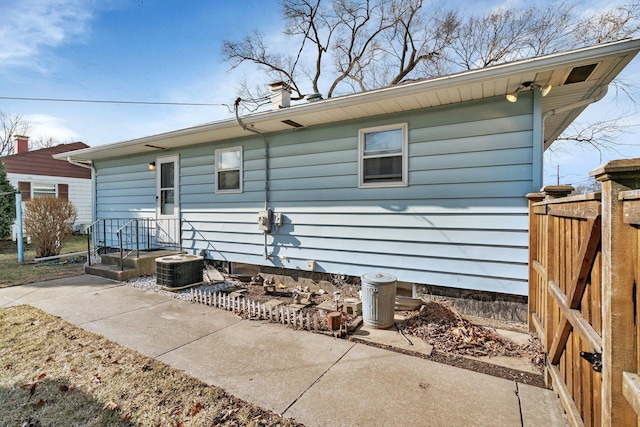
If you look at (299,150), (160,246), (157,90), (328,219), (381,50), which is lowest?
(160,246)

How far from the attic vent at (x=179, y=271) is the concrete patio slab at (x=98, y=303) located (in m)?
0.33

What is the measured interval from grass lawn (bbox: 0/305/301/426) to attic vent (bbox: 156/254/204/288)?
2064mm

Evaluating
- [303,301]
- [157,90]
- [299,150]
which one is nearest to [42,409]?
[303,301]

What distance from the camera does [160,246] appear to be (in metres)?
7.68

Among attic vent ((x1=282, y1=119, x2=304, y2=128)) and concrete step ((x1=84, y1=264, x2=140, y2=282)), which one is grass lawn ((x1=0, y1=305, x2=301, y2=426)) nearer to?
concrete step ((x1=84, y1=264, x2=140, y2=282))

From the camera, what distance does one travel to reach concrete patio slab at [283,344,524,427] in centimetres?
216

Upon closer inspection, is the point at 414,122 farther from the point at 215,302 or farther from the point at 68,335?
the point at 68,335

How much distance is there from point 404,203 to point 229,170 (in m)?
3.81

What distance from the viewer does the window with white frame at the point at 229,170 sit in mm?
6289

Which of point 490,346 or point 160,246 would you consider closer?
point 490,346

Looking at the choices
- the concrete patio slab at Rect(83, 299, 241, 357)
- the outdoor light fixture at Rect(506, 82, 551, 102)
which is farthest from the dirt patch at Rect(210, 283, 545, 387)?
the outdoor light fixture at Rect(506, 82, 551, 102)

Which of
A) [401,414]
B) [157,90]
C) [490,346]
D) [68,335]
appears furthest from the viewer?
[157,90]

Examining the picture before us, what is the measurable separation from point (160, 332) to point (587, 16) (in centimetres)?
1412

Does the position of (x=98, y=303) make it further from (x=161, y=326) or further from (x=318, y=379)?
(x=318, y=379)
